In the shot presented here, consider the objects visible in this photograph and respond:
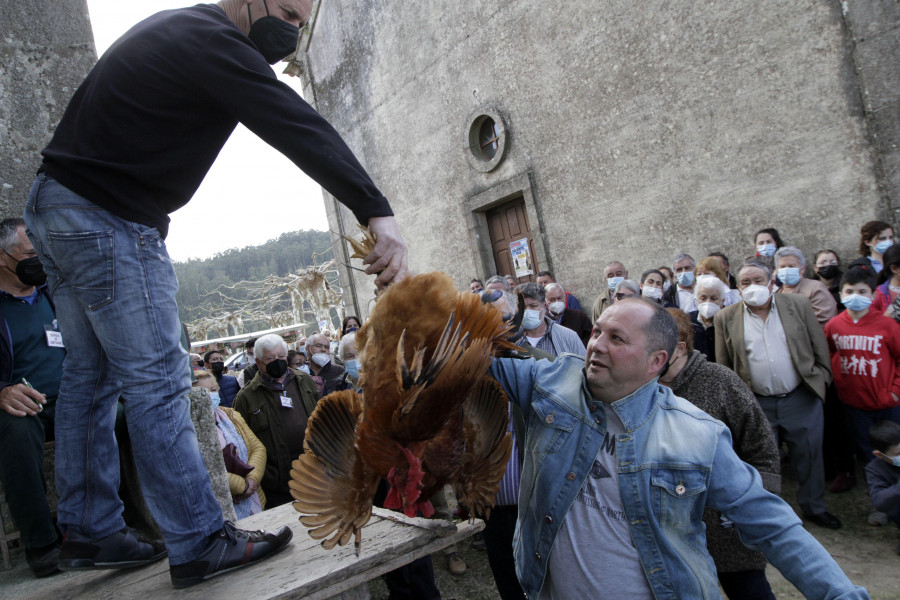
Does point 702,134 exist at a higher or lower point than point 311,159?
higher

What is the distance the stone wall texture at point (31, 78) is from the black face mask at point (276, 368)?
2312mm

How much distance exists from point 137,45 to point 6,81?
7.59 ft

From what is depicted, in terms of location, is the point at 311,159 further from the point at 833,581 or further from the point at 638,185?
the point at 638,185

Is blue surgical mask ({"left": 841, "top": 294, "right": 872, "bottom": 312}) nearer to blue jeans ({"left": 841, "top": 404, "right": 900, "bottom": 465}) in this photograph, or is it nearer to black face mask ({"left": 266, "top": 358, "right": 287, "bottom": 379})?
blue jeans ({"left": 841, "top": 404, "right": 900, "bottom": 465})

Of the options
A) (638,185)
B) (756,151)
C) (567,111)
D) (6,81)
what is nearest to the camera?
(6,81)

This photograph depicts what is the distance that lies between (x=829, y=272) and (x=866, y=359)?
6.34 ft

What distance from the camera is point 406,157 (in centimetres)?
1307

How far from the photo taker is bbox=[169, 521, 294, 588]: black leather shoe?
182 centimetres

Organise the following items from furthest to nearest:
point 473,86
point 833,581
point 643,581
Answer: point 473,86
point 643,581
point 833,581

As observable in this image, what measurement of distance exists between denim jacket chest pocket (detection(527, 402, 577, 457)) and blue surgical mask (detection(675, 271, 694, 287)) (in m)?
5.31

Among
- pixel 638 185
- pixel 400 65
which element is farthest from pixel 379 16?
pixel 638 185

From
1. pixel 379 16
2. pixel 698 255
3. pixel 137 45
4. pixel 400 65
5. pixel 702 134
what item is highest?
pixel 379 16

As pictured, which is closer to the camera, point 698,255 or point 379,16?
point 698,255

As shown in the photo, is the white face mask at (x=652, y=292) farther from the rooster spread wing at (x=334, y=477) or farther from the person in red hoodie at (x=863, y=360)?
the rooster spread wing at (x=334, y=477)
